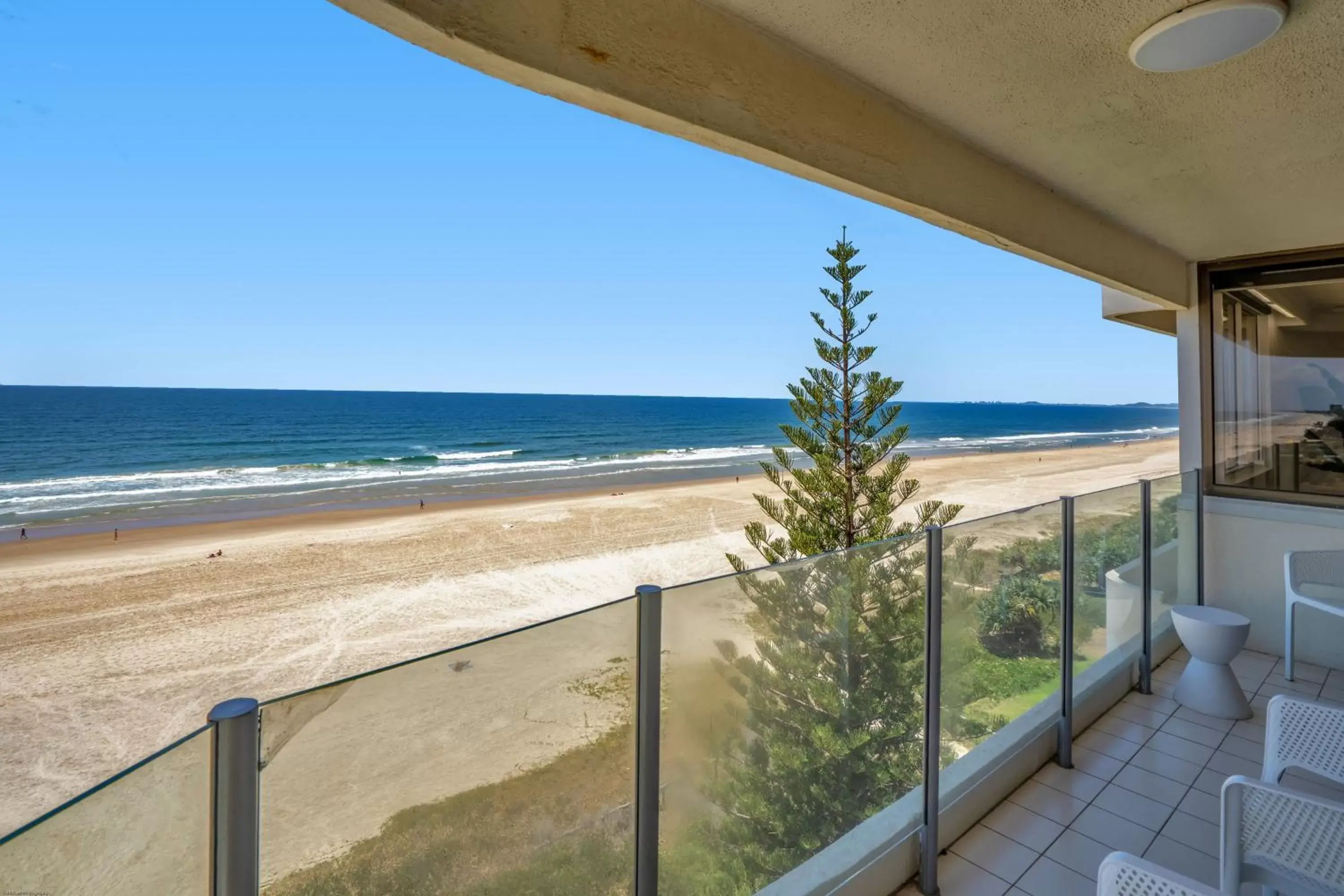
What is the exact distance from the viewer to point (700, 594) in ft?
4.66

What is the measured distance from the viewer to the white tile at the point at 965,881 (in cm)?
185

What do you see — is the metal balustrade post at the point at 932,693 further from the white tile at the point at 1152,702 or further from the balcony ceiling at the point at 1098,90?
the white tile at the point at 1152,702

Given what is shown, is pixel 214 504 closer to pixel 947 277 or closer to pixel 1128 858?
pixel 1128 858

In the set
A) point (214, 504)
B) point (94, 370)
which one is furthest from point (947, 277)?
point (94, 370)

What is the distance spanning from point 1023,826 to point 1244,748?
1330mm

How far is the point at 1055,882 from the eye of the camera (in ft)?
6.17

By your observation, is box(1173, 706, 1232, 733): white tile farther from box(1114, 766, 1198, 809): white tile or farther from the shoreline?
the shoreline

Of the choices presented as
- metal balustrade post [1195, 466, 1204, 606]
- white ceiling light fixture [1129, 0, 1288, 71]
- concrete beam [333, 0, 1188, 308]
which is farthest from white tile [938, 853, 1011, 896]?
metal balustrade post [1195, 466, 1204, 606]

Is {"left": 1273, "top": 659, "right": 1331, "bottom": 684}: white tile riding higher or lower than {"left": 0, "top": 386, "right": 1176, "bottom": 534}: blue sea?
lower

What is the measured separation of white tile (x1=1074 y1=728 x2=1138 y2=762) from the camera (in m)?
2.59

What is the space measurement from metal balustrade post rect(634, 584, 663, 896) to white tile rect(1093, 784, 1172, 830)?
193cm

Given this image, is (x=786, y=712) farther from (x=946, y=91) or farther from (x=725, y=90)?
(x=946, y=91)

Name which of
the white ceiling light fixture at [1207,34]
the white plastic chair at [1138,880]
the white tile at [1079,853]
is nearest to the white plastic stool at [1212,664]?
the white tile at [1079,853]

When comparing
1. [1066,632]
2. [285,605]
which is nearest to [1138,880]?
[1066,632]
